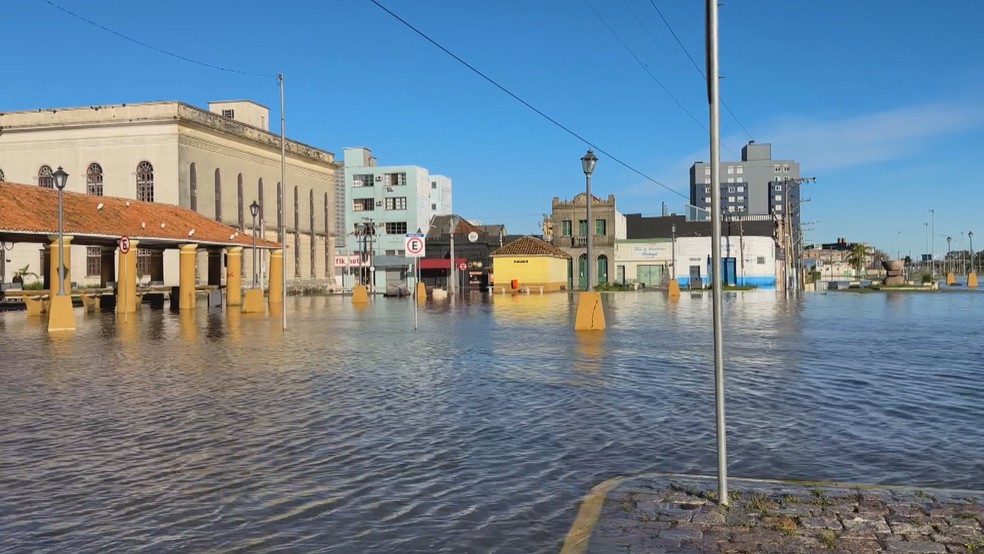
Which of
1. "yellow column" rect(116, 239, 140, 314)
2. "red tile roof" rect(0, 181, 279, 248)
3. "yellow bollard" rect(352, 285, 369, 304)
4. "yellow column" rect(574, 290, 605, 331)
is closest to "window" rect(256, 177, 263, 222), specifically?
"yellow bollard" rect(352, 285, 369, 304)

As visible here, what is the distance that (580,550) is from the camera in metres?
4.75

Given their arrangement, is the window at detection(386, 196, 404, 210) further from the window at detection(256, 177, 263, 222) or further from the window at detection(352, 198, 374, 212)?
the window at detection(256, 177, 263, 222)

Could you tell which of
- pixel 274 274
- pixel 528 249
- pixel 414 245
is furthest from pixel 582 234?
pixel 414 245

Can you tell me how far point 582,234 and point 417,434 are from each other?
7268 centimetres

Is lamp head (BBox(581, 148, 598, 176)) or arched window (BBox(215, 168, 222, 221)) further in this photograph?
arched window (BBox(215, 168, 222, 221))

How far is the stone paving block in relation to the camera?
454 centimetres

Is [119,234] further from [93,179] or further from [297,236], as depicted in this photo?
[297,236]

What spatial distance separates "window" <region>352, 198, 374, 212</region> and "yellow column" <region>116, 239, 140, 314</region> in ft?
199

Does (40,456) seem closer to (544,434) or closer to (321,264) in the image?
(544,434)

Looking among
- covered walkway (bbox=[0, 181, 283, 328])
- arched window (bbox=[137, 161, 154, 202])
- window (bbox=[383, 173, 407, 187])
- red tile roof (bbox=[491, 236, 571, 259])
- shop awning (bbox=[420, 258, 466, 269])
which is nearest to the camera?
covered walkway (bbox=[0, 181, 283, 328])

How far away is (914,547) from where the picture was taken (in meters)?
4.59

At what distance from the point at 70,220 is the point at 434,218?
65.5 m

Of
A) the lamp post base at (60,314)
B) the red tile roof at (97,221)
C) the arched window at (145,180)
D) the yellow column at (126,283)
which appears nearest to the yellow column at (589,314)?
the lamp post base at (60,314)

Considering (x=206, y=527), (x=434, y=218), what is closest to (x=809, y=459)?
(x=206, y=527)
